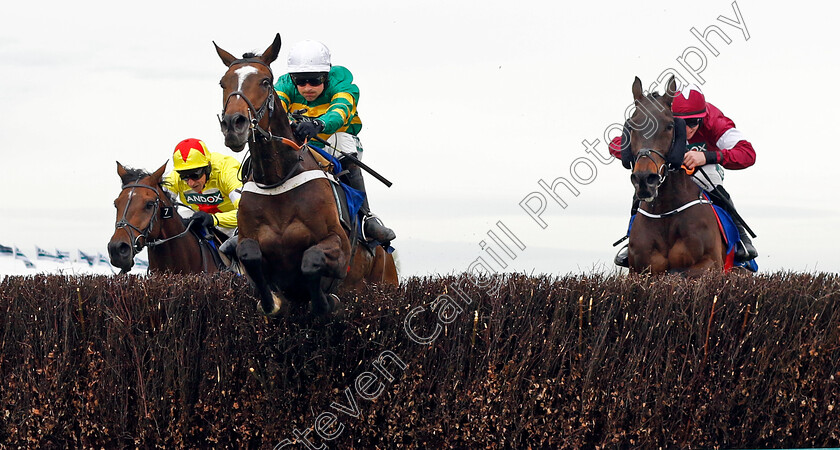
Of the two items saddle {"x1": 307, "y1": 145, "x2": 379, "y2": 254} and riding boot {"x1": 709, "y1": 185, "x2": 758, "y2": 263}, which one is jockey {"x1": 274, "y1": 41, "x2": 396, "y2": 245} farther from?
riding boot {"x1": 709, "y1": 185, "x2": 758, "y2": 263}

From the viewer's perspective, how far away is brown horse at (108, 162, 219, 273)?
8227 millimetres

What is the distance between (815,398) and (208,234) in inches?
212

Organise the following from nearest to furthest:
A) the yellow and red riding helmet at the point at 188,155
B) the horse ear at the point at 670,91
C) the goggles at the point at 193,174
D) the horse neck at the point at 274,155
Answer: the horse neck at the point at 274,155, the horse ear at the point at 670,91, the yellow and red riding helmet at the point at 188,155, the goggles at the point at 193,174

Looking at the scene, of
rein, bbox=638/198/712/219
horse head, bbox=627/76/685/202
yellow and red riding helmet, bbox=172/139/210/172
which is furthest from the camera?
yellow and red riding helmet, bbox=172/139/210/172

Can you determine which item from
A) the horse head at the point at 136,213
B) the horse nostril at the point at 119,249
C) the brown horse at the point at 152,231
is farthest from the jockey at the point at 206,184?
the horse nostril at the point at 119,249

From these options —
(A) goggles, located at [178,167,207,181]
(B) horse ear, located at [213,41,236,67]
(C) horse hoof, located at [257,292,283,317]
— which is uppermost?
(A) goggles, located at [178,167,207,181]

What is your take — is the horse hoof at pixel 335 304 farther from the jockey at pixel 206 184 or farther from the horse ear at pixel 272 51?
the jockey at pixel 206 184

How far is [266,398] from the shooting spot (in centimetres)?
603

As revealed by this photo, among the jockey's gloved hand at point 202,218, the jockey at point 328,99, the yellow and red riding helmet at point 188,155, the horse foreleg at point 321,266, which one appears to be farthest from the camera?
the yellow and red riding helmet at point 188,155

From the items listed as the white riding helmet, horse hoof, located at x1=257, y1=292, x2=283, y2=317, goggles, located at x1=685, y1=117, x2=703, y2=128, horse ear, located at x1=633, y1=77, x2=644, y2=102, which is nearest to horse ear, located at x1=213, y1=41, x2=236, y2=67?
the white riding helmet

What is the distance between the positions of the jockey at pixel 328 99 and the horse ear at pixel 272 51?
638 millimetres

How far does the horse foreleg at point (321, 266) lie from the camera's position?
18.1 feet

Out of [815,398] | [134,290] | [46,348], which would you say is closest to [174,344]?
[134,290]

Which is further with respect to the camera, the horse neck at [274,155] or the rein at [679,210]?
the rein at [679,210]
